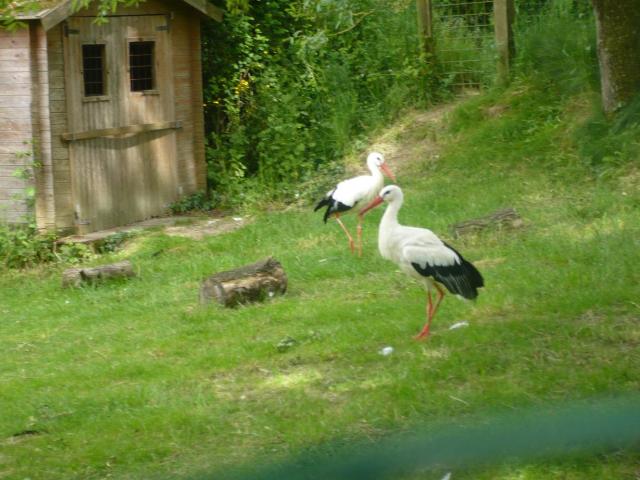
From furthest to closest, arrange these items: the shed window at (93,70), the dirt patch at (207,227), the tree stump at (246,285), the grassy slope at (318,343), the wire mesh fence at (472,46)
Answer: the wire mesh fence at (472,46), the shed window at (93,70), the dirt patch at (207,227), the tree stump at (246,285), the grassy slope at (318,343)

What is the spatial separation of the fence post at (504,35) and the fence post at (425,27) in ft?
4.05

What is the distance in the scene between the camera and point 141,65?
52.5 ft

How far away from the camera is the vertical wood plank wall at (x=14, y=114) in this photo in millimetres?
14125

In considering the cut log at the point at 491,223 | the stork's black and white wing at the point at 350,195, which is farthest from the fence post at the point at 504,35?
the cut log at the point at 491,223

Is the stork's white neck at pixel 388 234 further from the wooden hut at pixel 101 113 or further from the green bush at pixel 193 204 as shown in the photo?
the green bush at pixel 193 204

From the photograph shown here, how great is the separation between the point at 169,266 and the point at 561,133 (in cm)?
552

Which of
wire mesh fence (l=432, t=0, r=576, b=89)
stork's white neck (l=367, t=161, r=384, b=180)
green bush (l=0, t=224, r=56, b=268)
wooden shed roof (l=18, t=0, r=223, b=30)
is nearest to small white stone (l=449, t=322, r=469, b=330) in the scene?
stork's white neck (l=367, t=161, r=384, b=180)

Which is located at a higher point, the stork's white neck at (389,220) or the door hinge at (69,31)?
the door hinge at (69,31)

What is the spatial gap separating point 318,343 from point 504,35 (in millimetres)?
8824

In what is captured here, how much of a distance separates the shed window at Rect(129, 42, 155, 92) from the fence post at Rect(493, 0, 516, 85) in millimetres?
5056

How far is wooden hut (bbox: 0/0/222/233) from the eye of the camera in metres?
14.2

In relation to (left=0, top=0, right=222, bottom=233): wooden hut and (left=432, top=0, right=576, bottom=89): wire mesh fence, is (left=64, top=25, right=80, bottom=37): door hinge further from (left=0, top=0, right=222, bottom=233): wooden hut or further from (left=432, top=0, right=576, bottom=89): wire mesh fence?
(left=432, top=0, right=576, bottom=89): wire mesh fence

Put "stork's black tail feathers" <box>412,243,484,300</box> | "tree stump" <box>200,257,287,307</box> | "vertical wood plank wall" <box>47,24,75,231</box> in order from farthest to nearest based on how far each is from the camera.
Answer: "vertical wood plank wall" <box>47,24,75,231</box> < "tree stump" <box>200,257,287,307</box> < "stork's black tail feathers" <box>412,243,484,300</box>

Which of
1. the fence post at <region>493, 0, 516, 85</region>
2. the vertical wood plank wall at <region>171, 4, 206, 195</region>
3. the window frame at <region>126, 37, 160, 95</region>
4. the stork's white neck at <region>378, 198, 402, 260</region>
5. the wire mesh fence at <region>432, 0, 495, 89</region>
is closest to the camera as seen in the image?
the stork's white neck at <region>378, 198, 402, 260</region>
